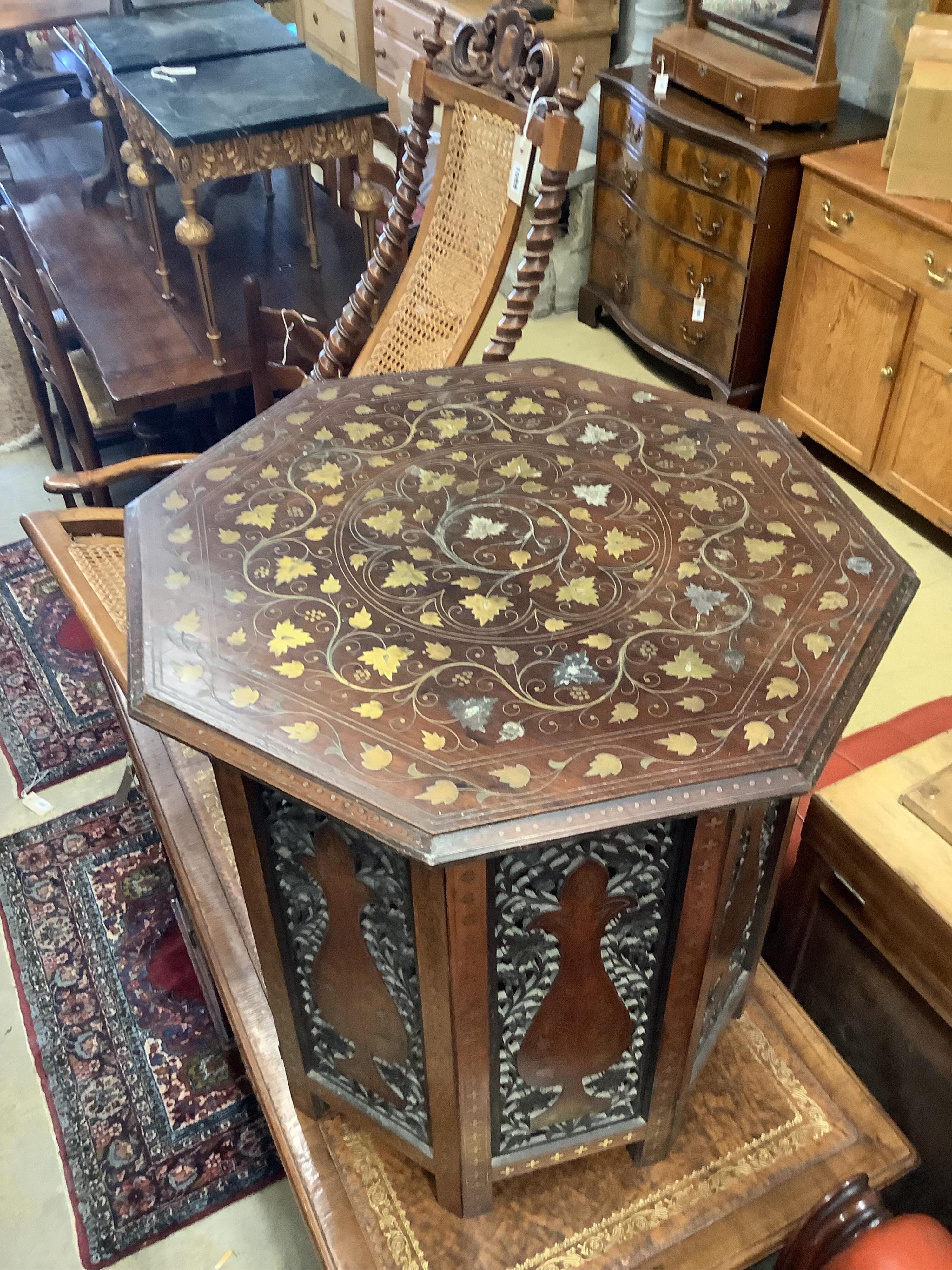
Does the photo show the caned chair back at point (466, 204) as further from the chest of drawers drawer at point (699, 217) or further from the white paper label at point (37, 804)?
the white paper label at point (37, 804)

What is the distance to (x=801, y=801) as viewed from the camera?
1.78 meters

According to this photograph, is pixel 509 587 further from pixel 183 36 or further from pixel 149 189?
pixel 183 36

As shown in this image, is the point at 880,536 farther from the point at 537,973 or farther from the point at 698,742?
the point at 537,973

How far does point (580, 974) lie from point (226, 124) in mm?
2408

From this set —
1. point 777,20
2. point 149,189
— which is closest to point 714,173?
point 777,20

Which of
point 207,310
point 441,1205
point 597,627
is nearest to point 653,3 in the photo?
point 207,310

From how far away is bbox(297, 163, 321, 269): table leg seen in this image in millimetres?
3211

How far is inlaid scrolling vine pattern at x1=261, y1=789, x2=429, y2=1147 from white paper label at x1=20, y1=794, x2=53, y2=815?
1.15 metres

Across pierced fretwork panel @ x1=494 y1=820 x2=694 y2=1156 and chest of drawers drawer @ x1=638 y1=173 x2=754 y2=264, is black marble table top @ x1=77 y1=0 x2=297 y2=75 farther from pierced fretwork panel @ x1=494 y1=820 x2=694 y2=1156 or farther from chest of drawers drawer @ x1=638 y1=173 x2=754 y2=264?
pierced fretwork panel @ x1=494 y1=820 x2=694 y2=1156

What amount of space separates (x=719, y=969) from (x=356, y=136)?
2496mm

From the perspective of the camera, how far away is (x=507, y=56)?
203cm

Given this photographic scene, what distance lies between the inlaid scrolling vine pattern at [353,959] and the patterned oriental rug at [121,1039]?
1.61 feet

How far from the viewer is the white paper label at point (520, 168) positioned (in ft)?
6.52

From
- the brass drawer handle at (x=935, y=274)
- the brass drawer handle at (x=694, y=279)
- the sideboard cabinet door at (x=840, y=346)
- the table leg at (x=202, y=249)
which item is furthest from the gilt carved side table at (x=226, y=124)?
the brass drawer handle at (x=935, y=274)
